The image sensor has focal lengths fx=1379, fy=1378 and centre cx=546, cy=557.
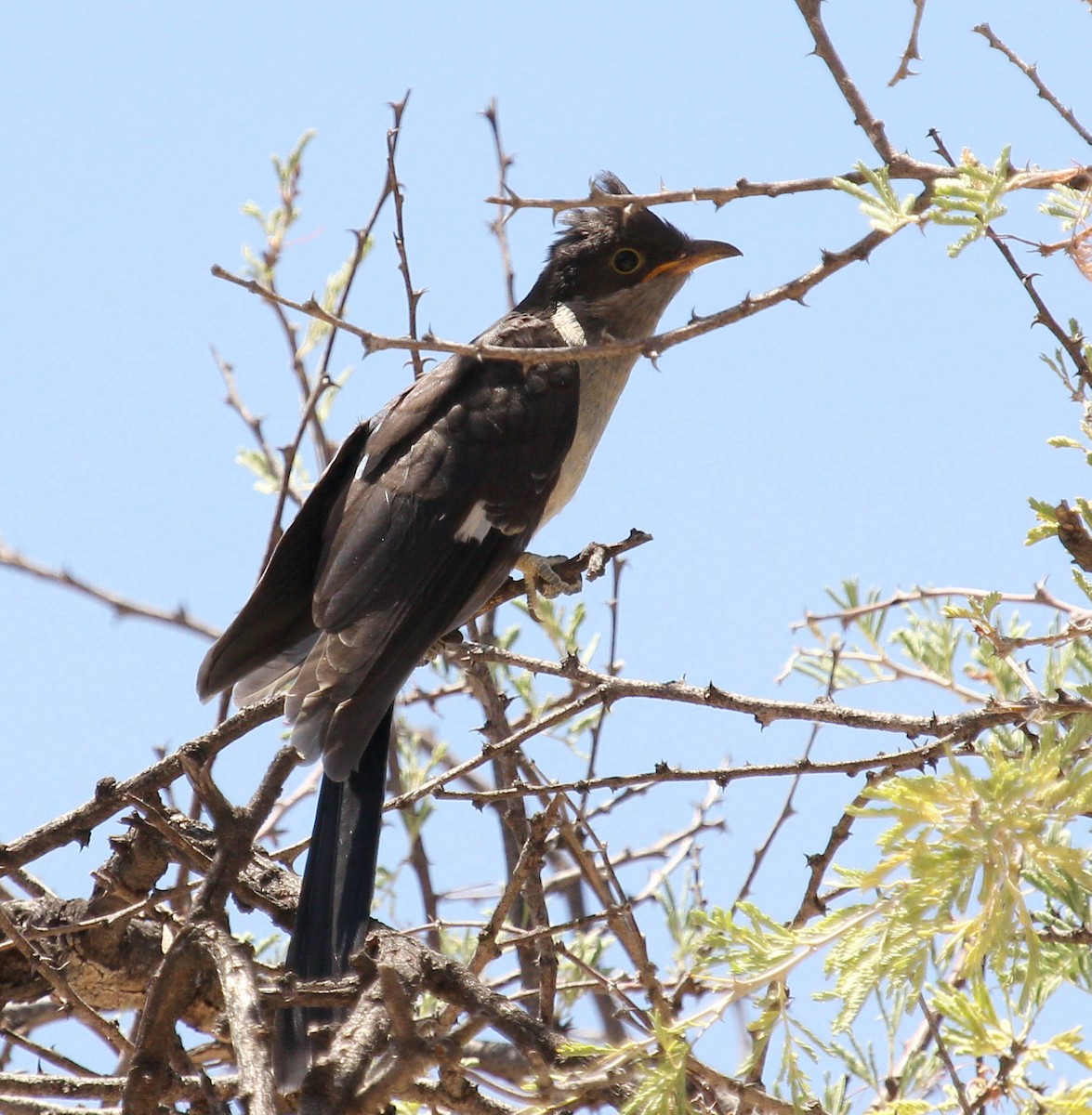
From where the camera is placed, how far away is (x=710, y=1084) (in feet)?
7.21

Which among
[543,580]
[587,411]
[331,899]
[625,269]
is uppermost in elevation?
[625,269]

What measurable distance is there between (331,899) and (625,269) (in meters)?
2.93

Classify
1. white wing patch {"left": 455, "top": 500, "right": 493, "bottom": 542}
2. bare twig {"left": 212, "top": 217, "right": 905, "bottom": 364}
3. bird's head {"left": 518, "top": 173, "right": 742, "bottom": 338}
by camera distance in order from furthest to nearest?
1. bird's head {"left": 518, "top": 173, "right": 742, "bottom": 338}
2. white wing patch {"left": 455, "top": 500, "right": 493, "bottom": 542}
3. bare twig {"left": 212, "top": 217, "right": 905, "bottom": 364}

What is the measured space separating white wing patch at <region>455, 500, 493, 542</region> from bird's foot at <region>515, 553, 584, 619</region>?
0.52 feet

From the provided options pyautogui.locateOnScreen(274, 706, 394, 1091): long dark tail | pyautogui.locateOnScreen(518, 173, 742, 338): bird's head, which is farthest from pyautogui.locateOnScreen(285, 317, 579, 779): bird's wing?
pyautogui.locateOnScreen(518, 173, 742, 338): bird's head

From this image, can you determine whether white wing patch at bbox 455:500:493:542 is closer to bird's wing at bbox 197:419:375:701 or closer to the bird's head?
bird's wing at bbox 197:419:375:701

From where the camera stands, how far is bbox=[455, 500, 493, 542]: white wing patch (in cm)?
410

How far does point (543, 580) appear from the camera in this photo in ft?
13.6

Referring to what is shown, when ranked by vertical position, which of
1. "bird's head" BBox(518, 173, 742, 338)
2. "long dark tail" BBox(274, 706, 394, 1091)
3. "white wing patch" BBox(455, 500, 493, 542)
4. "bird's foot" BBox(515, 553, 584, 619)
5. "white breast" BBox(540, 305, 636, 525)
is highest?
"bird's head" BBox(518, 173, 742, 338)

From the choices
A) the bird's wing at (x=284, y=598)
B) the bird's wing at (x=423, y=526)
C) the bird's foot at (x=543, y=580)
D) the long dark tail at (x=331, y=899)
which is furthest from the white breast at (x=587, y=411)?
the long dark tail at (x=331, y=899)

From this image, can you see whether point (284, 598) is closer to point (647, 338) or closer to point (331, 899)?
point (331, 899)

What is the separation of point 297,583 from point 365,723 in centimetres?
81

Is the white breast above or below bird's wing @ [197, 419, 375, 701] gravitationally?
above

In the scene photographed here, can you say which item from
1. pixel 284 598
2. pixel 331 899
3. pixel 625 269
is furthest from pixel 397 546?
pixel 625 269
